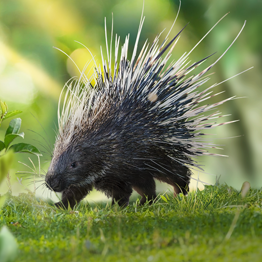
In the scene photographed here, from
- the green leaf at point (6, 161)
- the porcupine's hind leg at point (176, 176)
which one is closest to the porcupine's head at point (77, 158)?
the porcupine's hind leg at point (176, 176)

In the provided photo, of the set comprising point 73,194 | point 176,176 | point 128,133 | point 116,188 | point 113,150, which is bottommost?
point 73,194

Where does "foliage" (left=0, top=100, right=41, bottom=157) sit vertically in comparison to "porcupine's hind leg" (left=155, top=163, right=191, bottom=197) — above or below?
above

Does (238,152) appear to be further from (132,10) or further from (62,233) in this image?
(62,233)

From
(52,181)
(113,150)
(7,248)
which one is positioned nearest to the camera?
(7,248)

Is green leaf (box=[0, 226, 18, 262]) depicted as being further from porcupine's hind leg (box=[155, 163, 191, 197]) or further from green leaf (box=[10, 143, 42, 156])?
porcupine's hind leg (box=[155, 163, 191, 197])

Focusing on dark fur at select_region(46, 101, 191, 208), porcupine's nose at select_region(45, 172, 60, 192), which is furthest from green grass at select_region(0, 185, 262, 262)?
dark fur at select_region(46, 101, 191, 208)

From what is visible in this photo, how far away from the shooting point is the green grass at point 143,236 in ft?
4.47

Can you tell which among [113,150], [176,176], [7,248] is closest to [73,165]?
[113,150]

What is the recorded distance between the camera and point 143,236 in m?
1.68

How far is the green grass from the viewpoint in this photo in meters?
1.36

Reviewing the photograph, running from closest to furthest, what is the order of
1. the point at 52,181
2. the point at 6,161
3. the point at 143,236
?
the point at 6,161 → the point at 143,236 → the point at 52,181

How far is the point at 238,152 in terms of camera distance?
4.57 meters

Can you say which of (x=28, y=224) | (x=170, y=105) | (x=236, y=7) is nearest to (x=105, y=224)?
(x=28, y=224)

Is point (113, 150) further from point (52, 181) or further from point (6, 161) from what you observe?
point (6, 161)
